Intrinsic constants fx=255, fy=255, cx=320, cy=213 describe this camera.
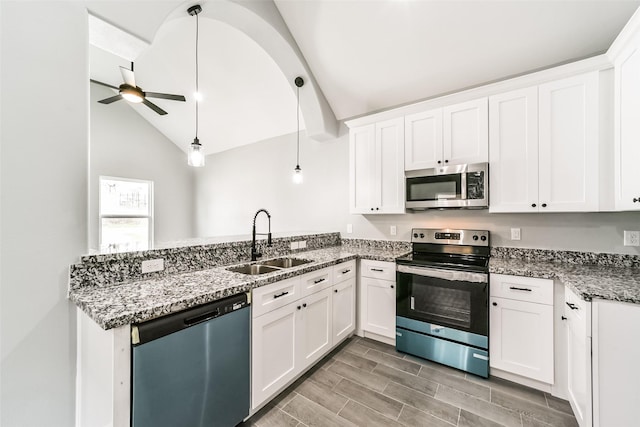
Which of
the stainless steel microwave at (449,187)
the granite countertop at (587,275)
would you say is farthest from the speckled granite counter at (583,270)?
the stainless steel microwave at (449,187)

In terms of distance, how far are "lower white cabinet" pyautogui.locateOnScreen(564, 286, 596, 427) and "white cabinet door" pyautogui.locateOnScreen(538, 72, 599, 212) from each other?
28.7 inches

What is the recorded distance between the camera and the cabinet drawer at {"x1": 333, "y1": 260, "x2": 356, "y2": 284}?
2.45 m

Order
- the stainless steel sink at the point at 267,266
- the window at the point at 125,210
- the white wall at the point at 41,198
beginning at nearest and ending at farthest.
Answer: the white wall at the point at 41,198 → the stainless steel sink at the point at 267,266 → the window at the point at 125,210

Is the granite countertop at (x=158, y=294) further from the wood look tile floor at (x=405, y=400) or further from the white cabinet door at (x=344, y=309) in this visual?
the wood look tile floor at (x=405, y=400)

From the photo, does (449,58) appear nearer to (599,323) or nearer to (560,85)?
(560,85)

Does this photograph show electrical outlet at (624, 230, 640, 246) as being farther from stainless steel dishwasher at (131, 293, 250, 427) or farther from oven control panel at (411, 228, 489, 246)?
stainless steel dishwasher at (131, 293, 250, 427)

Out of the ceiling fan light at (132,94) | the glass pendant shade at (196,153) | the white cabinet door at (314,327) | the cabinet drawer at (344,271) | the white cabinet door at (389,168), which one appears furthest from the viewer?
the white cabinet door at (389,168)

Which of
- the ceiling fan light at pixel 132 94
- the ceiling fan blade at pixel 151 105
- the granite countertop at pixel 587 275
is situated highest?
the ceiling fan blade at pixel 151 105

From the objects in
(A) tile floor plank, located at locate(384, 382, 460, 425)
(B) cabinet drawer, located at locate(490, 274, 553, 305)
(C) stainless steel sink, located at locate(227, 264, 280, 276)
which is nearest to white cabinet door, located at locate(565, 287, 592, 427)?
(B) cabinet drawer, located at locate(490, 274, 553, 305)

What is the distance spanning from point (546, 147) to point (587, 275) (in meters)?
1.02

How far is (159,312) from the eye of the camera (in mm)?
1173

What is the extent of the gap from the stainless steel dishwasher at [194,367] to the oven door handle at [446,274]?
4.98ft

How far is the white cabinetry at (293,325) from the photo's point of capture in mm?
1664

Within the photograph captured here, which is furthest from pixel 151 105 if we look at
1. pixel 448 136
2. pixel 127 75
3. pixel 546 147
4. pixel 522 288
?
pixel 522 288
